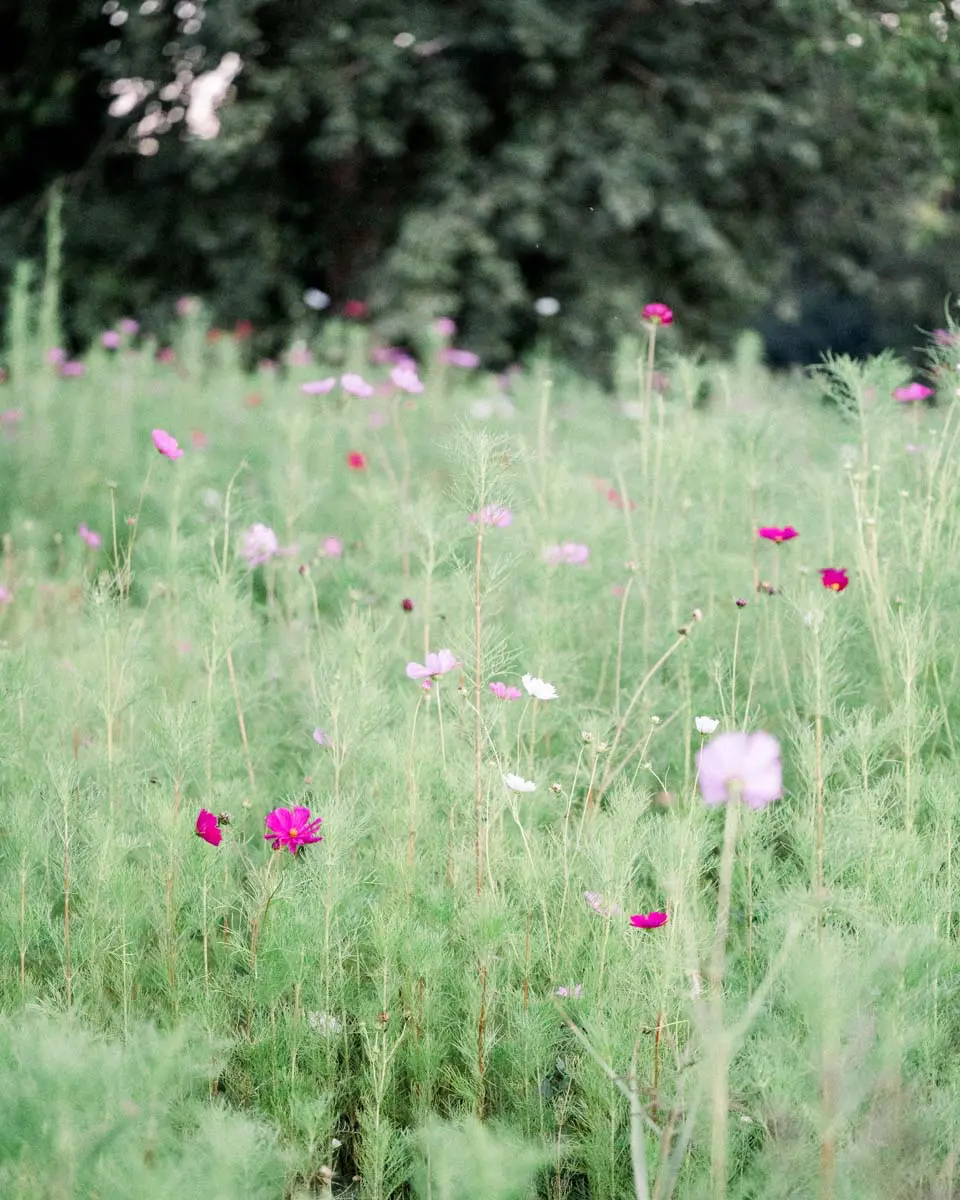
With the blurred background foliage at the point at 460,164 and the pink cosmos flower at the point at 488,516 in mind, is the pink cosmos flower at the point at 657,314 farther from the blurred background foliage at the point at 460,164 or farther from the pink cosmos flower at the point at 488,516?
the blurred background foliage at the point at 460,164

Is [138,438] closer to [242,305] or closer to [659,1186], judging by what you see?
[659,1186]

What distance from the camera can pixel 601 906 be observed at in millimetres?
1710

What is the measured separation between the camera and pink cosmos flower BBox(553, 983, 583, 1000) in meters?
1.70

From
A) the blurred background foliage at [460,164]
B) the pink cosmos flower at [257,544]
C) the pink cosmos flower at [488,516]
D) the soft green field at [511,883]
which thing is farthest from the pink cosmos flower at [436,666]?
the blurred background foliage at [460,164]

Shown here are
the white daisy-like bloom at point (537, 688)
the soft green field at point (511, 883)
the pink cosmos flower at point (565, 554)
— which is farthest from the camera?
the pink cosmos flower at point (565, 554)

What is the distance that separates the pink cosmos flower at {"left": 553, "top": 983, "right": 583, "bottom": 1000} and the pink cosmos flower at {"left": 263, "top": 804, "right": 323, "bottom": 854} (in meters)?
0.43

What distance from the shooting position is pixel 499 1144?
4.36 ft

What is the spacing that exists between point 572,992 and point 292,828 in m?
0.49

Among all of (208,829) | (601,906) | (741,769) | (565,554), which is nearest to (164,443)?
(208,829)

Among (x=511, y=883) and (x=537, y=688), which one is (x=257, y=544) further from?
(x=511, y=883)

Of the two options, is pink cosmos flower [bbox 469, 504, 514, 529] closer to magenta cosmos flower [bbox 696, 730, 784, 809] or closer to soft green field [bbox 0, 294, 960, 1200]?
soft green field [bbox 0, 294, 960, 1200]

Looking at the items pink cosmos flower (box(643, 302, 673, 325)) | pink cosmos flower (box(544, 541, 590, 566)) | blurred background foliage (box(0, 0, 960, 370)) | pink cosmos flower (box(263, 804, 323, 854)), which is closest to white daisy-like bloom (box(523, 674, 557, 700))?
pink cosmos flower (box(263, 804, 323, 854))

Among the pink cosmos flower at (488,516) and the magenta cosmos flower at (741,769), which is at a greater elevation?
the magenta cosmos flower at (741,769)

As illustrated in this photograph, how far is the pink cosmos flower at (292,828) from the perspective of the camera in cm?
174
